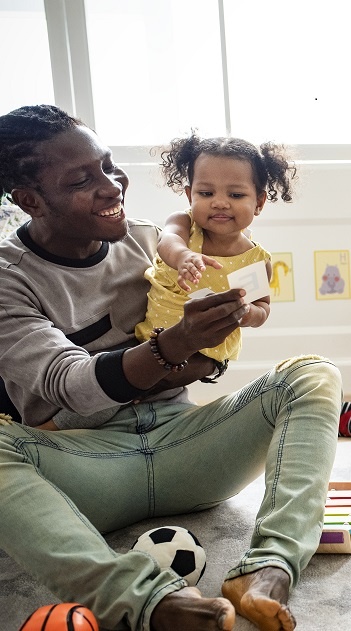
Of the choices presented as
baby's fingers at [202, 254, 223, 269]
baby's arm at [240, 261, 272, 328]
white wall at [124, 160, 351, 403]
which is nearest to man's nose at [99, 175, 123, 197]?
baby's fingers at [202, 254, 223, 269]

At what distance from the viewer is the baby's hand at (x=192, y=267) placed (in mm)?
1393

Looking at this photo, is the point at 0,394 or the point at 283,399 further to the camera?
the point at 0,394

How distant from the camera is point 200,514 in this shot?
5.48ft

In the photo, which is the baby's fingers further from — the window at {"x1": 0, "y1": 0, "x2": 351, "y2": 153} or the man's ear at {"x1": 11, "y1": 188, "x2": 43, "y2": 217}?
the window at {"x1": 0, "y1": 0, "x2": 351, "y2": 153}

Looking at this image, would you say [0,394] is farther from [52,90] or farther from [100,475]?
[52,90]

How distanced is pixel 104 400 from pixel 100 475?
199 millimetres

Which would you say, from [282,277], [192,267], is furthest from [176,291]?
[282,277]

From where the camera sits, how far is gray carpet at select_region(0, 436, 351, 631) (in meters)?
1.18

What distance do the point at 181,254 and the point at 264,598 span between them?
0.71 m

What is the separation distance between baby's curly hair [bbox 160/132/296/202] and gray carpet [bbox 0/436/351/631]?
756mm

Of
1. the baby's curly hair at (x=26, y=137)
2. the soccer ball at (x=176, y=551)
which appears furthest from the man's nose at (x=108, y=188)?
the soccer ball at (x=176, y=551)

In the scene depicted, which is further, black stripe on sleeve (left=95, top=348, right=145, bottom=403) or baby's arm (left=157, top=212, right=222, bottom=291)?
baby's arm (left=157, top=212, right=222, bottom=291)

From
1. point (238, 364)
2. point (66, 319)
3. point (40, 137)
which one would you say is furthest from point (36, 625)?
point (238, 364)

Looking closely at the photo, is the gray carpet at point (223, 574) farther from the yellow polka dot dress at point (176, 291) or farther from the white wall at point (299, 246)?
the white wall at point (299, 246)
